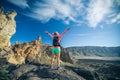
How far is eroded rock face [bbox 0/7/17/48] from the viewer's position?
129 feet

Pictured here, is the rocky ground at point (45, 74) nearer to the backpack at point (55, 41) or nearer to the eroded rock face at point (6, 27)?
the backpack at point (55, 41)

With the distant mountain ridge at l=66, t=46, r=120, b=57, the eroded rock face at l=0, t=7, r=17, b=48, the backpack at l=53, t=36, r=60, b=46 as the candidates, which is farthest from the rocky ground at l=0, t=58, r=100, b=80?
the distant mountain ridge at l=66, t=46, r=120, b=57

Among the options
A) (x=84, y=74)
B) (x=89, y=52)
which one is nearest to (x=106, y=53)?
(x=89, y=52)

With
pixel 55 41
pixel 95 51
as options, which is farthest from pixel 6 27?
pixel 95 51

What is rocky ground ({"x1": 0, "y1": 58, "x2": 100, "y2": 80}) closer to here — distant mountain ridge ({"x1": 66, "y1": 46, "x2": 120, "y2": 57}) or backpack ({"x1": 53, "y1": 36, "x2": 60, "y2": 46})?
backpack ({"x1": 53, "y1": 36, "x2": 60, "y2": 46})

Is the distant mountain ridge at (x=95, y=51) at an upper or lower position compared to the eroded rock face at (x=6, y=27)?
upper

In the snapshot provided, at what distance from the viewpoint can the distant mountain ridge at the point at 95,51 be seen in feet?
547

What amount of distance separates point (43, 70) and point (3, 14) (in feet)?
114

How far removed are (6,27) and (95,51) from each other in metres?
148

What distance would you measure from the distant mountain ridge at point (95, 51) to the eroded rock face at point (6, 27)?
122853 mm

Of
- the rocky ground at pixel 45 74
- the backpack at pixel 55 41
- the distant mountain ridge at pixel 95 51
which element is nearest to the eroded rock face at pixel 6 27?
the rocky ground at pixel 45 74

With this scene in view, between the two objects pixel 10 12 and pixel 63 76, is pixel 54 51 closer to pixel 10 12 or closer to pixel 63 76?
pixel 63 76

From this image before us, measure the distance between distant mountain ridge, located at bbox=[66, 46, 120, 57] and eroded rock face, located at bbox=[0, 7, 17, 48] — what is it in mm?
122853

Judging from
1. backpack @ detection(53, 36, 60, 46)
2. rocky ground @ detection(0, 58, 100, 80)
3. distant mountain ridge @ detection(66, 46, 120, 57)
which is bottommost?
rocky ground @ detection(0, 58, 100, 80)
